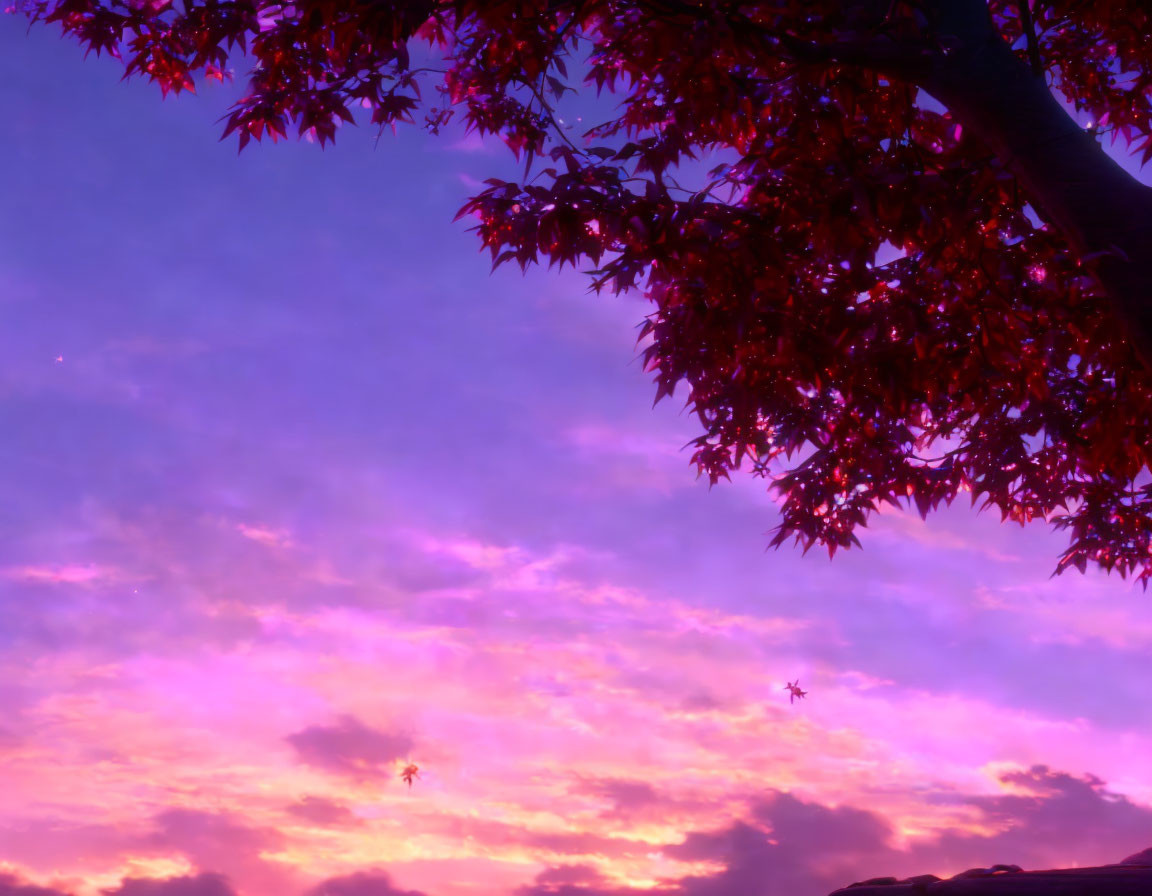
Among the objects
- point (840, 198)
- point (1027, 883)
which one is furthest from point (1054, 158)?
point (1027, 883)

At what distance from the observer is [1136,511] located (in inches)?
381

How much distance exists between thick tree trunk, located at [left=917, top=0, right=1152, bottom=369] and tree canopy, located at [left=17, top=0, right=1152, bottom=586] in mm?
14

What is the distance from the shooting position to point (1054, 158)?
5395 mm

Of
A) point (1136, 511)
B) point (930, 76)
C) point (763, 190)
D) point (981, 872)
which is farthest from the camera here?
point (1136, 511)

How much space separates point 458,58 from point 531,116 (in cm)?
82

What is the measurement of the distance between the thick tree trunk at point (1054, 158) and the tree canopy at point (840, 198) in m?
0.01

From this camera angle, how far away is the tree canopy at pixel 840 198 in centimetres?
568

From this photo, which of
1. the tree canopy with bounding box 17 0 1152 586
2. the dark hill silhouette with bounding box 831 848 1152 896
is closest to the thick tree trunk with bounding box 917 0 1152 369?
the tree canopy with bounding box 17 0 1152 586

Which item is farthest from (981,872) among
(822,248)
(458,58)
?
(458,58)

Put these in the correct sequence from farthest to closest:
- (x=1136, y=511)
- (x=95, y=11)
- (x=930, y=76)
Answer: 1. (x=1136, y=511)
2. (x=95, y=11)
3. (x=930, y=76)

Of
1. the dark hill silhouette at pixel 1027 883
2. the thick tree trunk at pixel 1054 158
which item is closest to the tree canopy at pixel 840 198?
the thick tree trunk at pixel 1054 158

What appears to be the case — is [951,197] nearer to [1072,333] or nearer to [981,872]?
[1072,333]

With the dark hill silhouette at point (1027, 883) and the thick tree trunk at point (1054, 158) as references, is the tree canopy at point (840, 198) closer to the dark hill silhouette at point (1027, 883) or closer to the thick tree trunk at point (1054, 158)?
the thick tree trunk at point (1054, 158)

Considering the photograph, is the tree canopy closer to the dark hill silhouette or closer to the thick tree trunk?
the thick tree trunk
